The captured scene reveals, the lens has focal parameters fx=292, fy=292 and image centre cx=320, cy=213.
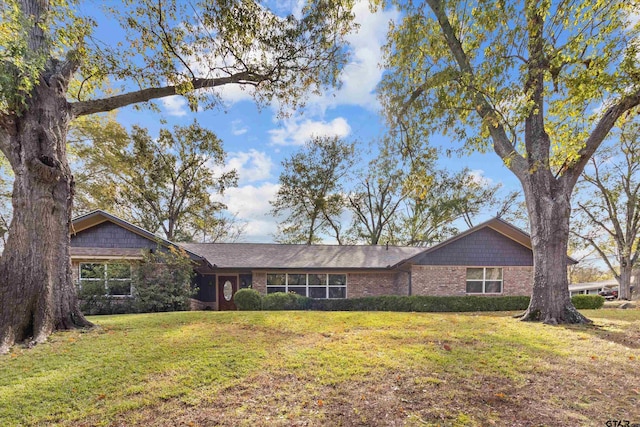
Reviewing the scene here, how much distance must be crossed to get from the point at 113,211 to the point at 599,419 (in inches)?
1094

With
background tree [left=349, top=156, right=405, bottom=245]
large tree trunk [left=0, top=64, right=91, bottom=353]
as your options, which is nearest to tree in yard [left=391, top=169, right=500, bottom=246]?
background tree [left=349, top=156, right=405, bottom=245]

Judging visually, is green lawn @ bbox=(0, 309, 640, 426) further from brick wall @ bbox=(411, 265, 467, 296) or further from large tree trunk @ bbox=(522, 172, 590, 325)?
brick wall @ bbox=(411, 265, 467, 296)

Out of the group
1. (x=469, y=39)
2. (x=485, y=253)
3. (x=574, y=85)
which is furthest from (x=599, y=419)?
(x=485, y=253)

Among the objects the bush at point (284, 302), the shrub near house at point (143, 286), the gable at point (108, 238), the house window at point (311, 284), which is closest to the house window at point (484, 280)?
the house window at point (311, 284)

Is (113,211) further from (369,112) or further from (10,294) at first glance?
(369,112)

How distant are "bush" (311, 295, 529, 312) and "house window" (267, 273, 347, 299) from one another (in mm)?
1646

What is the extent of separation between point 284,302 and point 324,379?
979 cm

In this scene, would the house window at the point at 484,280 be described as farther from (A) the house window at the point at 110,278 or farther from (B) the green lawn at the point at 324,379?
(A) the house window at the point at 110,278

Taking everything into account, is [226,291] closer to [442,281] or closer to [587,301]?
[442,281]

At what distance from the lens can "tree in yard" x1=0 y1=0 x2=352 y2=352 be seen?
626 cm

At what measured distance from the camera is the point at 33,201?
668cm

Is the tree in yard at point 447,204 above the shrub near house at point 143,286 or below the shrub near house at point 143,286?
above

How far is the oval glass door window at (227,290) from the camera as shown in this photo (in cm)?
1622

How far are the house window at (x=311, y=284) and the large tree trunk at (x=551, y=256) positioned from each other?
9.28 meters
